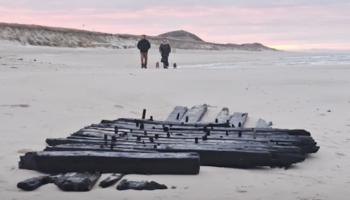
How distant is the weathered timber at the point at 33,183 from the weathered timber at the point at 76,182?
0.13 metres

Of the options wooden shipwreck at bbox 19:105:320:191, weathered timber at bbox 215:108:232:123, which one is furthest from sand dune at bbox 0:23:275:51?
wooden shipwreck at bbox 19:105:320:191

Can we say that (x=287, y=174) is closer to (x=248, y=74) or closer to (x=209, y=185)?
(x=209, y=185)

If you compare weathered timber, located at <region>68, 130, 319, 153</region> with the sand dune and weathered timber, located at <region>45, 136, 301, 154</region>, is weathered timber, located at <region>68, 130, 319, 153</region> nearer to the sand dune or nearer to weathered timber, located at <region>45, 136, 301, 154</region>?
weathered timber, located at <region>45, 136, 301, 154</region>

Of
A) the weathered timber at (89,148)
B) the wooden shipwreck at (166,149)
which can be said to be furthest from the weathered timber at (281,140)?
the weathered timber at (89,148)

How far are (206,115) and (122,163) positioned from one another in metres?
4.51

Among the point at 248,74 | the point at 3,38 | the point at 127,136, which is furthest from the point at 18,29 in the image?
the point at 127,136

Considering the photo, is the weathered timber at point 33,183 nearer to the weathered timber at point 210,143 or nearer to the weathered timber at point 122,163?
the weathered timber at point 122,163

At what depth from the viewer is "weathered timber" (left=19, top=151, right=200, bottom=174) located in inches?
204

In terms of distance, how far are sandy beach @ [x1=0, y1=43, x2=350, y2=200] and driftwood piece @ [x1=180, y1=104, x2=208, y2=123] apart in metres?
0.20

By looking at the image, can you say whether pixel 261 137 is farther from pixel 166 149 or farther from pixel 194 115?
pixel 194 115

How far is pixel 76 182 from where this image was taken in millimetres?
4711

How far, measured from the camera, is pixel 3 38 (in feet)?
128

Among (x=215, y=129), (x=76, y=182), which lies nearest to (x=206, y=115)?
(x=215, y=129)

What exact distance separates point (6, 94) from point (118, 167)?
19.1ft
